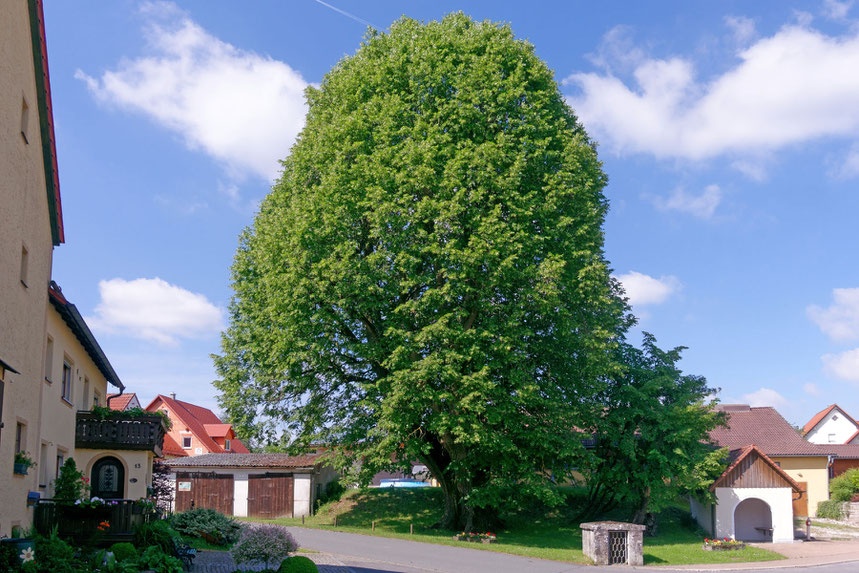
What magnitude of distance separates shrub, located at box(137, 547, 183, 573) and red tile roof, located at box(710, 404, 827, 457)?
34.8 meters

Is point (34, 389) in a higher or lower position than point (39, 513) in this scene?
higher

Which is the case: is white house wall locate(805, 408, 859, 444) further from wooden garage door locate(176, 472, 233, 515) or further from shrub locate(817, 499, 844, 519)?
wooden garage door locate(176, 472, 233, 515)

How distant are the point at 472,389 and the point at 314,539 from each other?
8.30 metres

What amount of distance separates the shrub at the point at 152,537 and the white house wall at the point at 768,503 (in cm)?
2546

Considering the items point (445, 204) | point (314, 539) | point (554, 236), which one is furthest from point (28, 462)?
point (554, 236)

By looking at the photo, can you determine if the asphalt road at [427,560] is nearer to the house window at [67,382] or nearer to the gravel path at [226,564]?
the gravel path at [226,564]

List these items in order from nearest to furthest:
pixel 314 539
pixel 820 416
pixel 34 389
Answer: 1. pixel 34 389
2. pixel 314 539
3. pixel 820 416

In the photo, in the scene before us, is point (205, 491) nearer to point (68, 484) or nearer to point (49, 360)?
point (68, 484)

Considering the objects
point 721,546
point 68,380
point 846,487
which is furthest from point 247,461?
point 846,487

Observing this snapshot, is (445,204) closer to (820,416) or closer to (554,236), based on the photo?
(554,236)

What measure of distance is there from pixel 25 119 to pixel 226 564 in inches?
454

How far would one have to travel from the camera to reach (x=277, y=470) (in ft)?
130

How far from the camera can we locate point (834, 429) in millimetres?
64812

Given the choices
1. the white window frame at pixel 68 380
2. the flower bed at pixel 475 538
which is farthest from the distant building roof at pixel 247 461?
the white window frame at pixel 68 380
